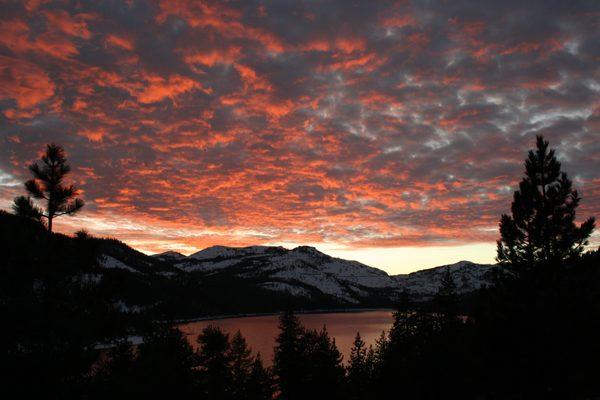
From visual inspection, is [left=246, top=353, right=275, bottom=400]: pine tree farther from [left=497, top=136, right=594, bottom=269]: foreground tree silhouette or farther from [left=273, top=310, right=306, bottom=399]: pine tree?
[left=497, top=136, right=594, bottom=269]: foreground tree silhouette

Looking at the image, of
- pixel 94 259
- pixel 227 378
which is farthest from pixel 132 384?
pixel 94 259

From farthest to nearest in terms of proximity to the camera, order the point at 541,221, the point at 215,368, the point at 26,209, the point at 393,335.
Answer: the point at 393,335, the point at 215,368, the point at 541,221, the point at 26,209

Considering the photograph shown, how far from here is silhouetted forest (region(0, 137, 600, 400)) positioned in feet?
52.5

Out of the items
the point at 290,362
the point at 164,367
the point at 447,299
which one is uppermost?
the point at 447,299

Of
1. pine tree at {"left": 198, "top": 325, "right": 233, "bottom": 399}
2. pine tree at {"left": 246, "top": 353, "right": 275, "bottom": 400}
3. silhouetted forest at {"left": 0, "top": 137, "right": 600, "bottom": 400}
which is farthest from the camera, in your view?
pine tree at {"left": 246, "top": 353, "right": 275, "bottom": 400}

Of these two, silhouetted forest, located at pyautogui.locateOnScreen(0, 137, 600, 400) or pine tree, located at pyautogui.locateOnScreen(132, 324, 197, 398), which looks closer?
silhouetted forest, located at pyautogui.locateOnScreen(0, 137, 600, 400)

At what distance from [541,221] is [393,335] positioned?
32776 mm

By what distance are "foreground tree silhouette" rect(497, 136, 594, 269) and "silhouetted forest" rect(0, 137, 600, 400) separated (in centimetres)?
7

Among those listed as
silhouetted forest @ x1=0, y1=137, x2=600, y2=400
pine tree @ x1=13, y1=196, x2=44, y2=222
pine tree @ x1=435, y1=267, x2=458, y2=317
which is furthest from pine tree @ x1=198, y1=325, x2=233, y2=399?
pine tree @ x1=13, y1=196, x2=44, y2=222

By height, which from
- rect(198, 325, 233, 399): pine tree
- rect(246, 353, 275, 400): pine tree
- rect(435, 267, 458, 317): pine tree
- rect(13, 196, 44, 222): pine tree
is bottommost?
rect(246, 353, 275, 400): pine tree

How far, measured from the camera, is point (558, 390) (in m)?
25.2

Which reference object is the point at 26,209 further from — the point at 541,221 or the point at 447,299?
the point at 447,299

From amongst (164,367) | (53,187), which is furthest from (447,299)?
(53,187)

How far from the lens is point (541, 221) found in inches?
1126
